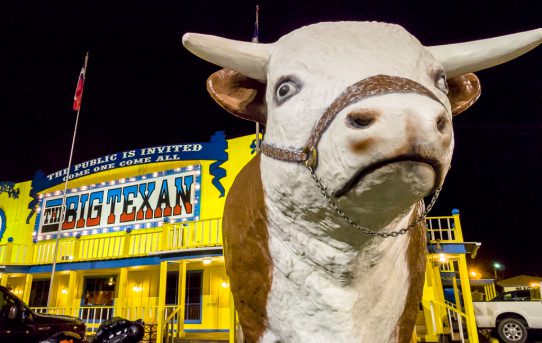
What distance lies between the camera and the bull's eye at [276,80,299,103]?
64.4 inches

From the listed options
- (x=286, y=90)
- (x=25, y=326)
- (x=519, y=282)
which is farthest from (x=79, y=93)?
(x=519, y=282)

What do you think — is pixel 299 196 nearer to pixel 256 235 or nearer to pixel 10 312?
pixel 256 235

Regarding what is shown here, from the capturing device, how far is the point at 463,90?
6.89ft

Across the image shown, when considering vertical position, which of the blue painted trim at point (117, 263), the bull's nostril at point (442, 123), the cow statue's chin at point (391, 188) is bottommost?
the cow statue's chin at point (391, 188)

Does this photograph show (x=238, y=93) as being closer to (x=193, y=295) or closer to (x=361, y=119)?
(x=361, y=119)

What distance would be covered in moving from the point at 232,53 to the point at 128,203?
13.4 m

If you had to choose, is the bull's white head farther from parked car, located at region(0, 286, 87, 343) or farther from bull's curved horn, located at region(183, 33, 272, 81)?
parked car, located at region(0, 286, 87, 343)

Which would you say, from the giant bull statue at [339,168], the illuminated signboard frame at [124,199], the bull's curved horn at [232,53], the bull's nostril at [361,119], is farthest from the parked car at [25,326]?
the bull's nostril at [361,119]

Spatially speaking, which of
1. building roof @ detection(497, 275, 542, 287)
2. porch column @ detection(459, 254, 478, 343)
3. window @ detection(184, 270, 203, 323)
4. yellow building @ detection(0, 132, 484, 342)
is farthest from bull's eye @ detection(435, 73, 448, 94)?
building roof @ detection(497, 275, 542, 287)

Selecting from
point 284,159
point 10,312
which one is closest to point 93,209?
point 10,312

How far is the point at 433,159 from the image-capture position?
1.16 m

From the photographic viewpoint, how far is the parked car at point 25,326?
235 inches

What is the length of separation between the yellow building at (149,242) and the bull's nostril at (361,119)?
901 centimetres

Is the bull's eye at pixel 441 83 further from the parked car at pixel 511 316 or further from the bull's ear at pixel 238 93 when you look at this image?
the parked car at pixel 511 316
